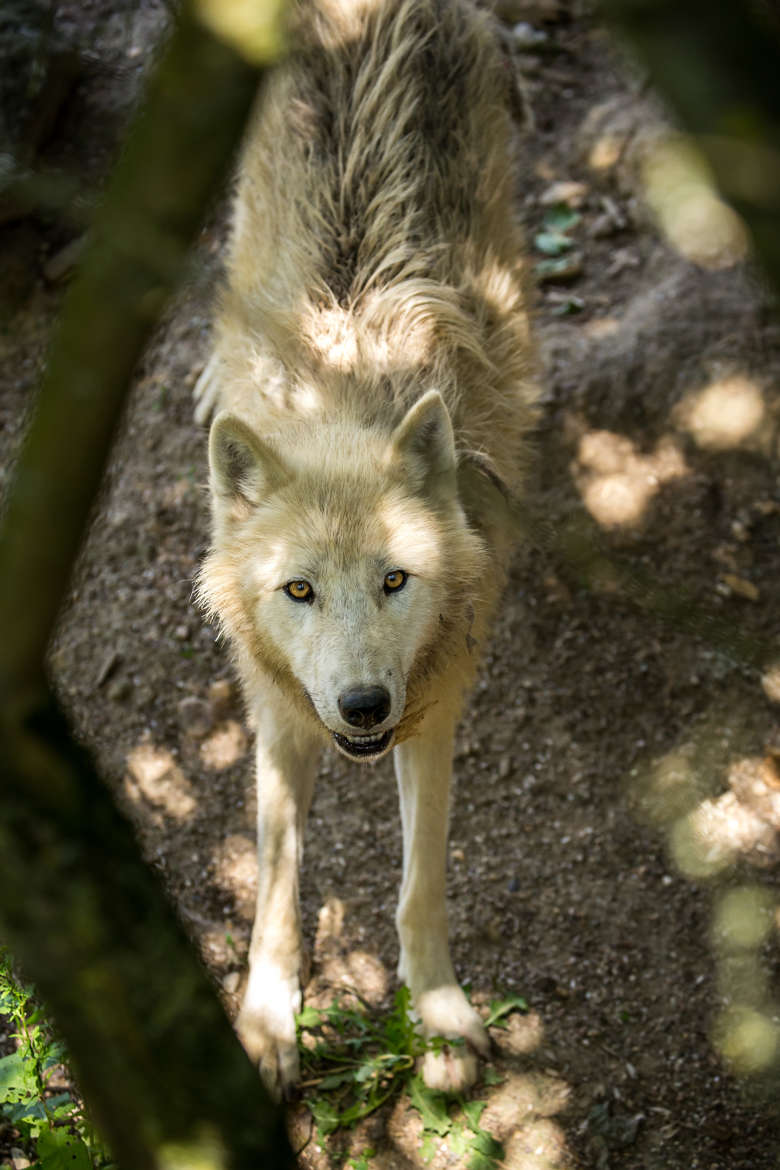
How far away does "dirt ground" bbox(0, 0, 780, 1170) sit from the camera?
4.12m

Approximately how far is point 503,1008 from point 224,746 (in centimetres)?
173

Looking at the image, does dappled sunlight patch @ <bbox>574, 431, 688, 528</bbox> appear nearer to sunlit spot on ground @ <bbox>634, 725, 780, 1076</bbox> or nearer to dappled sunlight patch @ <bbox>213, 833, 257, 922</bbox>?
sunlit spot on ground @ <bbox>634, 725, 780, 1076</bbox>

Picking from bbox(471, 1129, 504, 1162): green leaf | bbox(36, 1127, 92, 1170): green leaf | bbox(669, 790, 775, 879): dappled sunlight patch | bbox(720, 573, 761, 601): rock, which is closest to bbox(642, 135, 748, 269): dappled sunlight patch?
bbox(720, 573, 761, 601): rock

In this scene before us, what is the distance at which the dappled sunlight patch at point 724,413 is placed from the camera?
5.75m

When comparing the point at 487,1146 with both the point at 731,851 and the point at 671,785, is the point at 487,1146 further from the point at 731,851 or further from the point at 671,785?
the point at 671,785

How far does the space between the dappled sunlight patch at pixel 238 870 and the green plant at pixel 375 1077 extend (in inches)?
Answer: 25.1

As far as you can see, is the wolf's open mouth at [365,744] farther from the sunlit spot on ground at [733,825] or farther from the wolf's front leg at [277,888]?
the sunlit spot on ground at [733,825]

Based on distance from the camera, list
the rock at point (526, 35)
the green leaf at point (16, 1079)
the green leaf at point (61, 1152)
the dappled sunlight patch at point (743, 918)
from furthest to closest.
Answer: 1. the rock at point (526, 35)
2. the dappled sunlight patch at point (743, 918)
3. the green leaf at point (16, 1079)
4. the green leaf at point (61, 1152)

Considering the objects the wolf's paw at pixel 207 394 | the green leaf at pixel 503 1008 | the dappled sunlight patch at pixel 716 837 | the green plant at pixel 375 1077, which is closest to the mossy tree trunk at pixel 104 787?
the green plant at pixel 375 1077

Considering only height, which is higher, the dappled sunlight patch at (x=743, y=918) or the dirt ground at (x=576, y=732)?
the dirt ground at (x=576, y=732)

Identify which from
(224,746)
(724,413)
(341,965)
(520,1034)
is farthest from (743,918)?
(724,413)

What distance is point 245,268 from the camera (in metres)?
4.92

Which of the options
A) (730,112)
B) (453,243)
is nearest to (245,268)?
(453,243)

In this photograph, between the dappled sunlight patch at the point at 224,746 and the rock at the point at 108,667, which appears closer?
the dappled sunlight patch at the point at 224,746
